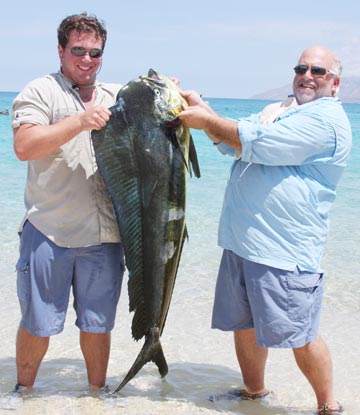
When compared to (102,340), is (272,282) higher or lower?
higher

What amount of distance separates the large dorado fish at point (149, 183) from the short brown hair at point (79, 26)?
0.45m

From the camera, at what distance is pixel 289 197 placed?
3.51 meters

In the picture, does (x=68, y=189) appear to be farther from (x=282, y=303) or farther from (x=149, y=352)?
(x=282, y=303)

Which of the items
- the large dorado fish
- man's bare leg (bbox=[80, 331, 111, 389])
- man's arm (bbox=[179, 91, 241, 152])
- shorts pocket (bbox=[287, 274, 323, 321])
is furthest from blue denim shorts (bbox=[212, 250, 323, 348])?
man's bare leg (bbox=[80, 331, 111, 389])

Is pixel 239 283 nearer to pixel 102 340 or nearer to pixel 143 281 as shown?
pixel 143 281

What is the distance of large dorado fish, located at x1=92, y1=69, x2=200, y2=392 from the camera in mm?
3348

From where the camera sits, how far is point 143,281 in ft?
11.9

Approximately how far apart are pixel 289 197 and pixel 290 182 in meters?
0.08

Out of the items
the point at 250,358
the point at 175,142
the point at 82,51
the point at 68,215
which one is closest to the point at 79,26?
the point at 82,51

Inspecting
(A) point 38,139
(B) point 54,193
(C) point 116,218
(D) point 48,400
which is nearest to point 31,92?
(A) point 38,139

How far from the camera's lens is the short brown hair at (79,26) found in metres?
3.56

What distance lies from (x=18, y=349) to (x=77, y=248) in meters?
0.72

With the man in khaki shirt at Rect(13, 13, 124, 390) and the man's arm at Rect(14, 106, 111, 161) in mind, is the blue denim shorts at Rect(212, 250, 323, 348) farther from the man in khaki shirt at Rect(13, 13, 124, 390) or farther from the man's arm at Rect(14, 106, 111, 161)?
the man's arm at Rect(14, 106, 111, 161)

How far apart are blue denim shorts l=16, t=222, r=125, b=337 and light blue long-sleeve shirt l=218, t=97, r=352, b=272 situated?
2.47 ft
